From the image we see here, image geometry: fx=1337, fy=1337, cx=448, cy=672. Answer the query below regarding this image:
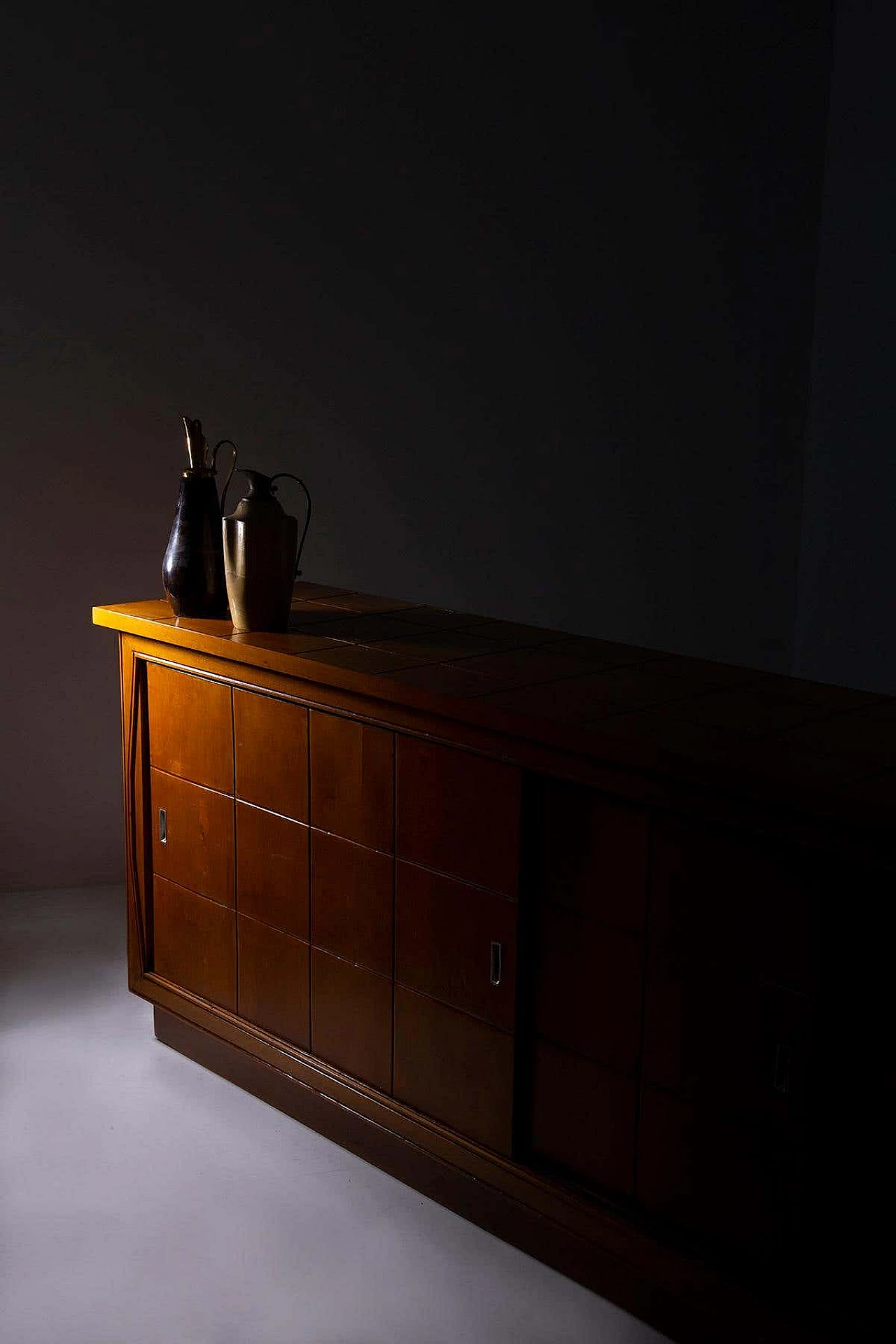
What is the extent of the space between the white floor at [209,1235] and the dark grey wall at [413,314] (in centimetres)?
137

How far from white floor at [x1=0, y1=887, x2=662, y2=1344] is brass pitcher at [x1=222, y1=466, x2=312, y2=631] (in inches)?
41.0

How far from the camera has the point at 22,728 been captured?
3.99 m

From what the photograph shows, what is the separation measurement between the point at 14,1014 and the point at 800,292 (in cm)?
379

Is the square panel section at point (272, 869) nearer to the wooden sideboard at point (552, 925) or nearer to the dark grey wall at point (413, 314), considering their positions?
the wooden sideboard at point (552, 925)

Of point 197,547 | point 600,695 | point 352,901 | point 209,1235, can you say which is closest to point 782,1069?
point 600,695

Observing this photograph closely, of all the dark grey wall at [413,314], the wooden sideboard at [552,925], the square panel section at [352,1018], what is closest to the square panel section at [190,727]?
the wooden sideboard at [552,925]

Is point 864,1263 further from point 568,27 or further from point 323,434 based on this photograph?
point 568,27

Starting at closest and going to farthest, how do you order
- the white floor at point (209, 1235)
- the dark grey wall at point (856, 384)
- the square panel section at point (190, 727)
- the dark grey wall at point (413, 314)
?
1. the white floor at point (209, 1235)
2. the square panel section at point (190, 727)
3. the dark grey wall at point (413, 314)
4. the dark grey wall at point (856, 384)

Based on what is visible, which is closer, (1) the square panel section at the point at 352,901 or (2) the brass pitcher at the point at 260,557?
(1) the square panel section at the point at 352,901

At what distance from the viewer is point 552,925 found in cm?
217

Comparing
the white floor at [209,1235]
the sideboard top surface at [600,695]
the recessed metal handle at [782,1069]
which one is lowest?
the white floor at [209,1235]

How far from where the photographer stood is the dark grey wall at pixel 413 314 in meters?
3.86

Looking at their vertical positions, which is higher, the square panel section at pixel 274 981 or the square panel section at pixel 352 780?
the square panel section at pixel 352 780

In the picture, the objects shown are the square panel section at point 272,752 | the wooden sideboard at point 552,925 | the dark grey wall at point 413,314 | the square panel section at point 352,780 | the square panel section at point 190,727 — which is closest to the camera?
the wooden sideboard at point 552,925
